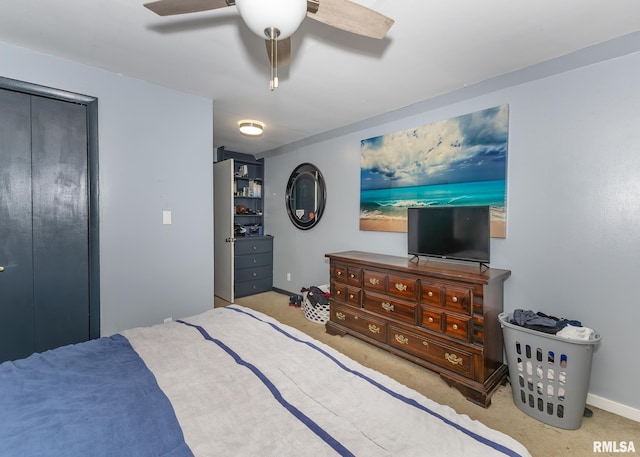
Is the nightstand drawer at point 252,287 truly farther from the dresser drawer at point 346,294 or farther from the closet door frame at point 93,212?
the closet door frame at point 93,212

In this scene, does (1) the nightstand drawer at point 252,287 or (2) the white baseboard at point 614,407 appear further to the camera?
(1) the nightstand drawer at point 252,287

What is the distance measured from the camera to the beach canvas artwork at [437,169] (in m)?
2.42

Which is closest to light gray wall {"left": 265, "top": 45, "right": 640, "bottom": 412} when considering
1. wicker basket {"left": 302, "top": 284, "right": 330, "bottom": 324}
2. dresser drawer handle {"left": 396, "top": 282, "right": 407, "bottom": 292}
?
dresser drawer handle {"left": 396, "top": 282, "right": 407, "bottom": 292}

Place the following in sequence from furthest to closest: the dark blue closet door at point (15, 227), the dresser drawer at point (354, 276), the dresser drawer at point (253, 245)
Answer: the dresser drawer at point (253, 245) → the dresser drawer at point (354, 276) → the dark blue closet door at point (15, 227)

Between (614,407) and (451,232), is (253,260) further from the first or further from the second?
(614,407)

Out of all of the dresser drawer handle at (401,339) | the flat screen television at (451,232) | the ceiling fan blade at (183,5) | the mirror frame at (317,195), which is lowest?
the dresser drawer handle at (401,339)

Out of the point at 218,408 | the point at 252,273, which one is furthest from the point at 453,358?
the point at 252,273

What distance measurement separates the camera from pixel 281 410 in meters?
0.98

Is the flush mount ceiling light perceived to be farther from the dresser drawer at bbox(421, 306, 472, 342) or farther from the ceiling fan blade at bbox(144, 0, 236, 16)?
the dresser drawer at bbox(421, 306, 472, 342)

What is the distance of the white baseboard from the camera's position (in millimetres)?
1838

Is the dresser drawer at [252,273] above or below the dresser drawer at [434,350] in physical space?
above

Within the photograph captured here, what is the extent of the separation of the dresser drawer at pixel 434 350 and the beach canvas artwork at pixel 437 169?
1031mm

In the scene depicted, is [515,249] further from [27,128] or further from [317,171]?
[27,128]

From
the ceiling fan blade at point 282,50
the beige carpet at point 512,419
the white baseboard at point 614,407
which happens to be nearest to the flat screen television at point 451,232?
the beige carpet at point 512,419
